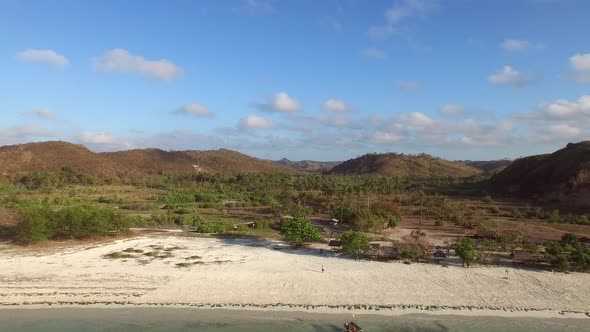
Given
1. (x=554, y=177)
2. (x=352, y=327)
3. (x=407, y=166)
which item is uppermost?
(x=407, y=166)

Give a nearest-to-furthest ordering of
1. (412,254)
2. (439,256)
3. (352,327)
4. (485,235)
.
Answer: (352,327) → (412,254) → (439,256) → (485,235)

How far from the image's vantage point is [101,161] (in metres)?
121

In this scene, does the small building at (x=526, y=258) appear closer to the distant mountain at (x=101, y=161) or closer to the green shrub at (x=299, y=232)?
the green shrub at (x=299, y=232)

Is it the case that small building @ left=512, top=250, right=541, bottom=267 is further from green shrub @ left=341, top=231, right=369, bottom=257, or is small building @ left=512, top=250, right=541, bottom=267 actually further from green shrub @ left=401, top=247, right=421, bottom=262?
green shrub @ left=341, top=231, right=369, bottom=257

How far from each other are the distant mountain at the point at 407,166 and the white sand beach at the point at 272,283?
11107cm

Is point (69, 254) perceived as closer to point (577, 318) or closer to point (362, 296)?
point (362, 296)

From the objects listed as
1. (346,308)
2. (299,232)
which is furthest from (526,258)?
(299,232)

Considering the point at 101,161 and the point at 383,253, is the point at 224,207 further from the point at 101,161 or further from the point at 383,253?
the point at 101,161

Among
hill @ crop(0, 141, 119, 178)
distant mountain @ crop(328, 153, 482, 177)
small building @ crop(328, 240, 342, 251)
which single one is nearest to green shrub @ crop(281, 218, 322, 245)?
small building @ crop(328, 240, 342, 251)

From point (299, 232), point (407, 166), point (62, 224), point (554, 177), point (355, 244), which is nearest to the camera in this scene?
point (355, 244)

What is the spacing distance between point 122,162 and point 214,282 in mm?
122874

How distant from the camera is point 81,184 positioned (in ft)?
299

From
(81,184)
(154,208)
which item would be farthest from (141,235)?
(81,184)

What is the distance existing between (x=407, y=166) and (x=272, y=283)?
442 feet
